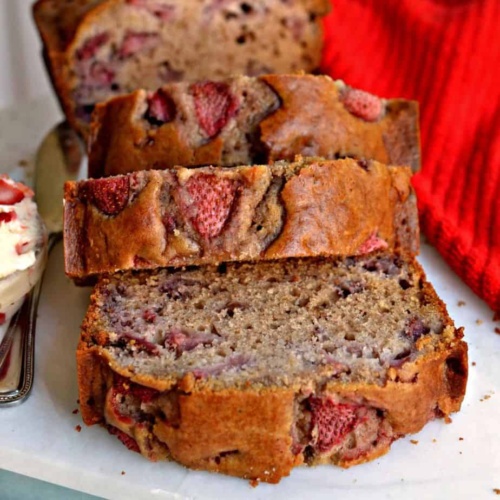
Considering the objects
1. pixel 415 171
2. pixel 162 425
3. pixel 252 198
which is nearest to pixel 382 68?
pixel 415 171

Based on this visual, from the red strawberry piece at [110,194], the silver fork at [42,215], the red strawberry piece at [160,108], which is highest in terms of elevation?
the red strawberry piece at [160,108]

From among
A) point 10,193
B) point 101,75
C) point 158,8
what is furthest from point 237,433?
point 158,8

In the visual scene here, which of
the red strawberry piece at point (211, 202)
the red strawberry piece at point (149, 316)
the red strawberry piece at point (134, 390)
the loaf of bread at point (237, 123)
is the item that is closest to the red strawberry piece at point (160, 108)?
the loaf of bread at point (237, 123)

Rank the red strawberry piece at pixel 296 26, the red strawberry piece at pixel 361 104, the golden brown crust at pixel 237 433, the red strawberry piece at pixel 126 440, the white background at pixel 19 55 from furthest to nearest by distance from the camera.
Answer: the white background at pixel 19 55 → the red strawberry piece at pixel 296 26 → the red strawberry piece at pixel 361 104 → the red strawberry piece at pixel 126 440 → the golden brown crust at pixel 237 433

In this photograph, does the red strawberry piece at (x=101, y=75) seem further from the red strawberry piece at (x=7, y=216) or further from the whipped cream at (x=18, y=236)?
the red strawberry piece at (x=7, y=216)

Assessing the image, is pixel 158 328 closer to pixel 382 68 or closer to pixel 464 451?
pixel 464 451

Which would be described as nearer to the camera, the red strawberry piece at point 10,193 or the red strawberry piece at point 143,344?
the red strawberry piece at point 143,344

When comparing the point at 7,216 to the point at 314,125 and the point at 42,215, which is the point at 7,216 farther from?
the point at 314,125
